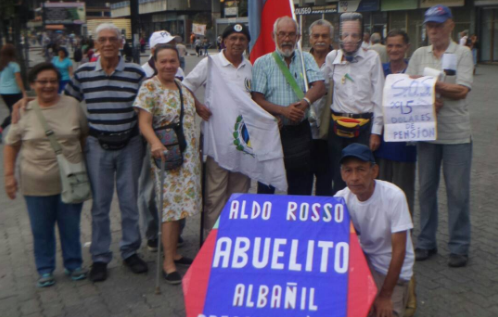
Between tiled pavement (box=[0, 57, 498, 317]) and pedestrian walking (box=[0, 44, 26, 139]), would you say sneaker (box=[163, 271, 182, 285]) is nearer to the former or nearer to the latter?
tiled pavement (box=[0, 57, 498, 317])

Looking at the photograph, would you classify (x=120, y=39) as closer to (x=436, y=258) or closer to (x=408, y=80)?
(x=408, y=80)

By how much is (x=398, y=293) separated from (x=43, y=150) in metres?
2.78

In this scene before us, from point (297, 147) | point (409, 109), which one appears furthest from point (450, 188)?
point (297, 147)

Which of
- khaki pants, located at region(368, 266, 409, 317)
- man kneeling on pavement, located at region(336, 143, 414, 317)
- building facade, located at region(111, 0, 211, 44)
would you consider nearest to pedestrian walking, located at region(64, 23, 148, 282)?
man kneeling on pavement, located at region(336, 143, 414, 317)

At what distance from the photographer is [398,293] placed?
12.5 ft

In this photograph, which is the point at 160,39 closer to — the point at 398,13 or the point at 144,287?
the point at 144,287

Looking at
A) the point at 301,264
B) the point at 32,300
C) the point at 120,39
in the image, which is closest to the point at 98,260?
the point at 32,300

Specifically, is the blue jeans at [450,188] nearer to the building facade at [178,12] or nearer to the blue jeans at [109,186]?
the blue jeans at [109,186]

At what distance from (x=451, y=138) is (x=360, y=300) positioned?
228 cm

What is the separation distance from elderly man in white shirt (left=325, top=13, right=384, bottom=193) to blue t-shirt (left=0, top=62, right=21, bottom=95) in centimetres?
991

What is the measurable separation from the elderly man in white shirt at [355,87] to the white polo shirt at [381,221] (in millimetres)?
1445

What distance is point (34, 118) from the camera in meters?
4.76

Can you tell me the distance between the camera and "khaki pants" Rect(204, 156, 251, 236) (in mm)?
5316

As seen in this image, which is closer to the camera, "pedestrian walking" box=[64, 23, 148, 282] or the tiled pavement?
the tiled pavement
